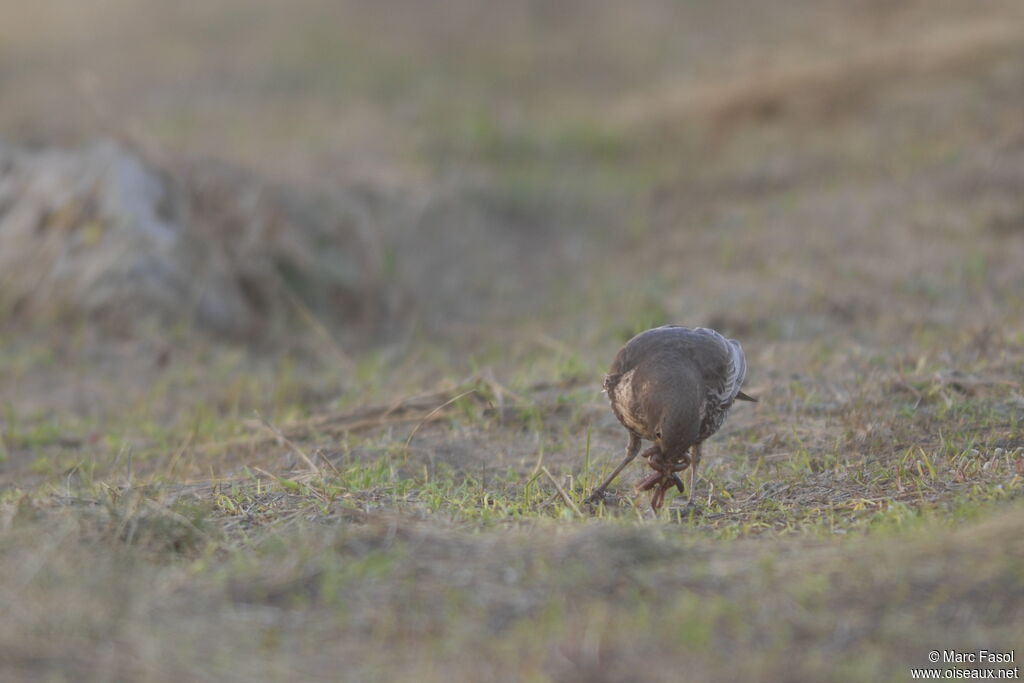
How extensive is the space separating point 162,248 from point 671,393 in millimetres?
4899

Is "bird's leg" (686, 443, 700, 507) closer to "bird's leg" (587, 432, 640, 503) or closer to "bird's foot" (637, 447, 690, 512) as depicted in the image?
"bird's foot" (637, 447, 690, 512)

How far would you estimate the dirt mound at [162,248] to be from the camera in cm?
762

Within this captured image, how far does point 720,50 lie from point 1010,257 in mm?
6188

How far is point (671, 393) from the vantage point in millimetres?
3889

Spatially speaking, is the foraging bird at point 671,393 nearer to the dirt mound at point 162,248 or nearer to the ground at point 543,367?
the ground at point 543,367

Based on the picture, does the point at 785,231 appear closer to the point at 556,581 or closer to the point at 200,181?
the point at 200,181

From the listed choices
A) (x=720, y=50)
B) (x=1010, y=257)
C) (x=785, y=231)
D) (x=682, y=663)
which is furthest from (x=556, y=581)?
(x=720, y=50)

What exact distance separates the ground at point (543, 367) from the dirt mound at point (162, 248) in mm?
274

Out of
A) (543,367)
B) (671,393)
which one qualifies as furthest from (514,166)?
(671,393)

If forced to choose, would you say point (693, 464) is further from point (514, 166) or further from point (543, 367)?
point (514, 166)

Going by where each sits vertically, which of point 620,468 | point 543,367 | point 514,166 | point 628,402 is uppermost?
point 628,402

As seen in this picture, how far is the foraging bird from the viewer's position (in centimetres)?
390

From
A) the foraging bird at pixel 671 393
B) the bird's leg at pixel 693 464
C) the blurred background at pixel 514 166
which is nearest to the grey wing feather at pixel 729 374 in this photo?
the foraging bird at pixel 671 393

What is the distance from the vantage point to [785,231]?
9211 mm
